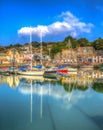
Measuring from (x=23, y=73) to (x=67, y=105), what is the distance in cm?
2204

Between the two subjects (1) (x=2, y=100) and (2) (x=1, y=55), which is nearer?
(1) (x=2, y=100)

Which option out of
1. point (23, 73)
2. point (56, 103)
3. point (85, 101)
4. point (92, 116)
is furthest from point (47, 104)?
point (23, 73)

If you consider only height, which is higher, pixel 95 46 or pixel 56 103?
pixel 95 46

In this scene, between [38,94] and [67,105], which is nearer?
[67,105]

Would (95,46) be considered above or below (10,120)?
above

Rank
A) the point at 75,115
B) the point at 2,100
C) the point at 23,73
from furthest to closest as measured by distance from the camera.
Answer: the point at 23,73 → the point at 2,100 → the point at 75,115

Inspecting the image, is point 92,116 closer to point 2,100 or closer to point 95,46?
point 2,100

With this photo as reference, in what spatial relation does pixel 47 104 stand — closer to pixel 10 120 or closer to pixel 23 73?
pixel 10 120

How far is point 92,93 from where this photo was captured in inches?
864

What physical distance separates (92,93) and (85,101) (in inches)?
141

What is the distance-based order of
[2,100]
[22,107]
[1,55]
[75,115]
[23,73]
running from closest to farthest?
1. [75,115]
2. [22,107]
3. [2,100]
4. [23,73]
5. [1,55]

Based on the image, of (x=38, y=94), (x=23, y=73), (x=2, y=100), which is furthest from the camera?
(x=23, y=73)

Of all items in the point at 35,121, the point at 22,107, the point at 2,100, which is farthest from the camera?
the point at 2,100

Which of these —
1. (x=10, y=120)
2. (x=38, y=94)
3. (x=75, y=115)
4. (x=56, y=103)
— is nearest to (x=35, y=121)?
(x=10, y=120)
